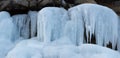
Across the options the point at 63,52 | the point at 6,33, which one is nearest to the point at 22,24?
the point at 6,33

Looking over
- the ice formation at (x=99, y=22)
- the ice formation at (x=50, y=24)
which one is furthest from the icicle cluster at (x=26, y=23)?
the ice formation at (x=99, y=22)

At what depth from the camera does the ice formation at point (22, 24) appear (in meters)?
8.34

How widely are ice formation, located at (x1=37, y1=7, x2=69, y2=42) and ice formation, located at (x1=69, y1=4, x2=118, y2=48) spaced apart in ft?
1.06

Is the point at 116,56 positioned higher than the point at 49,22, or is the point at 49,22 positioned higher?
the point at 49,22

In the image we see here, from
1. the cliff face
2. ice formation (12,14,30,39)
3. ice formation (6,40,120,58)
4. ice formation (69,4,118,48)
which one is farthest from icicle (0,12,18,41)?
ice formation (69,4,118,48)

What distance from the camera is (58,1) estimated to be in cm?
872

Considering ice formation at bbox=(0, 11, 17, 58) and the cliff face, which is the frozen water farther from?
the cliff face

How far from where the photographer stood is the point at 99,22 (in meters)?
7.58

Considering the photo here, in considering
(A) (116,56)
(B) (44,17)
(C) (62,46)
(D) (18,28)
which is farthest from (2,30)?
(A) (116,56)

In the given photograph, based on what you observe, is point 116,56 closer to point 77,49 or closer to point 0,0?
point 77,49

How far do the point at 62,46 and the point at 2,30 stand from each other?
5.43ft

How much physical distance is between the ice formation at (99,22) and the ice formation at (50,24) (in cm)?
Answer: 32

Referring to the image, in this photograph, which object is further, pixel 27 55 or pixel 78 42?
pixel 78 42

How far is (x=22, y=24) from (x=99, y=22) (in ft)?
6.45
